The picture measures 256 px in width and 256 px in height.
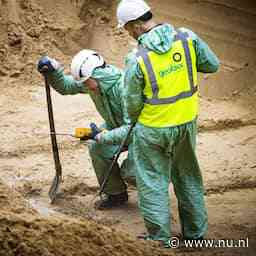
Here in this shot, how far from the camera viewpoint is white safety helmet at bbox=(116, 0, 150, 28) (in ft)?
23.8

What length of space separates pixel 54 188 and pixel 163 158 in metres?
1.78

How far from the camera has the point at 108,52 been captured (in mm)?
12086

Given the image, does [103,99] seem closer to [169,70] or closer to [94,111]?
[169,70]

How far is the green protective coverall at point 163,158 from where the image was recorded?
7116 millimetres

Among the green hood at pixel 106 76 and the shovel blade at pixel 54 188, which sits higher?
the green hood at pixel 106 76

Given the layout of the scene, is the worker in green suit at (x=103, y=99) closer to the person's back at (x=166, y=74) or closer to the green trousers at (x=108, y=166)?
the green trousers at (x=108, y=166)

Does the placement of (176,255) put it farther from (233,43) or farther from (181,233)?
(233,43)

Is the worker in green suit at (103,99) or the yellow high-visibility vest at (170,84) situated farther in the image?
the worker in green suit at (103,99)

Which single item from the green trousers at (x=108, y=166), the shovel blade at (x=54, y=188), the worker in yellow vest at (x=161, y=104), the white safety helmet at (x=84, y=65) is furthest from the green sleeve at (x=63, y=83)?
the worker in yellow vest at (x=161, y=104)

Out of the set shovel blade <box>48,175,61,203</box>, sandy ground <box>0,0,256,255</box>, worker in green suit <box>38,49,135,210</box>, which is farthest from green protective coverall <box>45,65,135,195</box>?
shovel blade <box>48,175,61,203</box>

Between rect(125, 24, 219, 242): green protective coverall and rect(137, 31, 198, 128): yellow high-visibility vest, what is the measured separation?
0.15 ft

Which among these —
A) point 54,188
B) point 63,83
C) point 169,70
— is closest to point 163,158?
point 169,70

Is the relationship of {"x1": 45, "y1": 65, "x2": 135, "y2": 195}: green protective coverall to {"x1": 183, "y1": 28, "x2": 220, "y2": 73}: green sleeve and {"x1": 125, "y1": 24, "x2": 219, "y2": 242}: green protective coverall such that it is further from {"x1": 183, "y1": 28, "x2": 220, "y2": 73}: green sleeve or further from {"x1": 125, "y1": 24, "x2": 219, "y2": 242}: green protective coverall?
{"x1": 183, "y1": 28, "x2": 220, "y2": 73}: green sleeve

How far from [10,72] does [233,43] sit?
2.88 m
